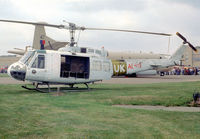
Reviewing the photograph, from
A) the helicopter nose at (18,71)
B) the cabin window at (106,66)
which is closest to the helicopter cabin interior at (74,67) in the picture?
the cabin window at (106,66)

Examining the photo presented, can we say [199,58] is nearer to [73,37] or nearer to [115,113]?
[73,37]

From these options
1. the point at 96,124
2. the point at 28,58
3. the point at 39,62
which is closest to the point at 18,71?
the point at 28,58

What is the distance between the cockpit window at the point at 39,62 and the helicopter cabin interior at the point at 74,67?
1.45 m

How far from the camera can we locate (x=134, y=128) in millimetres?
6555

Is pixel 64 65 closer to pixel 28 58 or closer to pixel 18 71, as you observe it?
pixel 28 58

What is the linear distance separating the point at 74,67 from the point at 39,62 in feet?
9.04

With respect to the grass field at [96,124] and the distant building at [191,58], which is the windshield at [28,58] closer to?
the grass field at [96,124]

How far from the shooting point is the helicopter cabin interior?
58.2ft

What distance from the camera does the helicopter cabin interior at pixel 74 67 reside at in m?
17.8

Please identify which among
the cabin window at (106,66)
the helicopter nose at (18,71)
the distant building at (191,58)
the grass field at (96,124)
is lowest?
the grass field at (96,124)

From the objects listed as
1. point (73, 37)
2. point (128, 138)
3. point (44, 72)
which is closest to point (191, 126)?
point (128, 138)

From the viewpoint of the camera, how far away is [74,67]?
18.3 m

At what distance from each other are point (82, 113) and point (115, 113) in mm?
1104

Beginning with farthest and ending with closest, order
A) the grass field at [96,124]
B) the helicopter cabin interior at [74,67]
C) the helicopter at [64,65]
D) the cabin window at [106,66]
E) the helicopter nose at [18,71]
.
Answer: the cabin window at [106,66] → the helicopter cabin interior at [74,67] → the helicopter at [64,65] → the helicopter nose at [18,71] → the grass field at [96,124]
